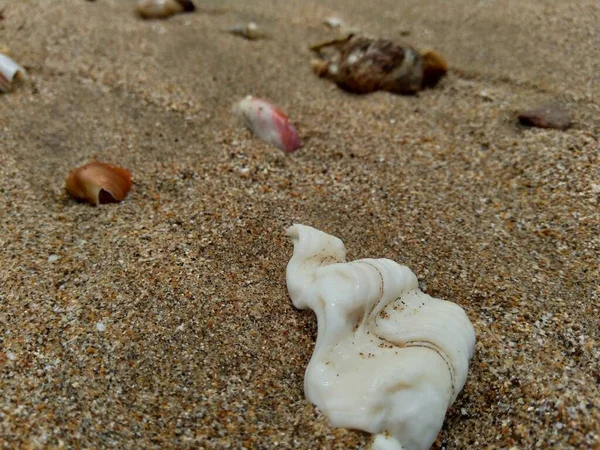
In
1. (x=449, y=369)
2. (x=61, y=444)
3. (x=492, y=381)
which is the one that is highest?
(x=449, y=369)

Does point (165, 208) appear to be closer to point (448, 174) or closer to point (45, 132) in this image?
point (45, 132)

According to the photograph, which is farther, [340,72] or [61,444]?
[340,72]

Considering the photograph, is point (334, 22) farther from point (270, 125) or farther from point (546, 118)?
point (546, 118)

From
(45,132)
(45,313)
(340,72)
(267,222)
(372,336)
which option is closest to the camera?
(372,336)

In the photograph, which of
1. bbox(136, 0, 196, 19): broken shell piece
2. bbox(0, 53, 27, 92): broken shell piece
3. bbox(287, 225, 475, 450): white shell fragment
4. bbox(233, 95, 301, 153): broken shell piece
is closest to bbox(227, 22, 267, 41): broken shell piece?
bbox(136, 0, 196, 19): broken shell piece

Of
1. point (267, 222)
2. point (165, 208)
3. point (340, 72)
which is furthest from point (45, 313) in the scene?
point (340, 72)
